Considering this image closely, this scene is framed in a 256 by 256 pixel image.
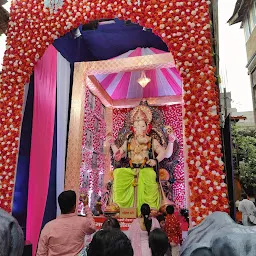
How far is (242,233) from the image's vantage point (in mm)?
809

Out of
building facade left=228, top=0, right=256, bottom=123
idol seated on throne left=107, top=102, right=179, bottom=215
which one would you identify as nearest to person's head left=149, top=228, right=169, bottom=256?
idol seated on throne left=107, top=102, right=179, bottom=215

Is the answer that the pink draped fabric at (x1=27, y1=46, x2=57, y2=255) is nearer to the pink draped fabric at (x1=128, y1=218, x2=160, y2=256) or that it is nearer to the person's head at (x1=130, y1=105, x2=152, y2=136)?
the person's head at (x1=130, y1=105, x2=152, y2=136)

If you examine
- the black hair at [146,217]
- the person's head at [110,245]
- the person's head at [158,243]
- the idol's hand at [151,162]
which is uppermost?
the idol's hand at [151,162]

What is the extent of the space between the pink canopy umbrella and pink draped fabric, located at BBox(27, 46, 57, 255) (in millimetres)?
1517

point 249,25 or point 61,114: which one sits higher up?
point 249,25

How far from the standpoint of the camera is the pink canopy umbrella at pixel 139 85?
6.41 m

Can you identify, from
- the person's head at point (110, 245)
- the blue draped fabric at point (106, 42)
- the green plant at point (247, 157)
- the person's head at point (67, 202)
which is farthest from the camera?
the green plant at point (247, 157)

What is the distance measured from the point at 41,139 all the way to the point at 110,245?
3.71 meters

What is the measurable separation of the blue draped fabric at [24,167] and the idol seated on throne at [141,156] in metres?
1.69

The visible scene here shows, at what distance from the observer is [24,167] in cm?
455

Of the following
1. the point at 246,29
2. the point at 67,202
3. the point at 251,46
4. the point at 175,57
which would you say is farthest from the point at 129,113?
the point at 246,29

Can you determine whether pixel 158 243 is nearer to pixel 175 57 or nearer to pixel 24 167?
pixel 175 57

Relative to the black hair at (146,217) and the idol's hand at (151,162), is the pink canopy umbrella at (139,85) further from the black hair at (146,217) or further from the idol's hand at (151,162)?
the black hair at (146,217)

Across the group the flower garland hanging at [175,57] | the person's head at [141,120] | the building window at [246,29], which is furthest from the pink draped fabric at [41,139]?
the building window at [246,29]
